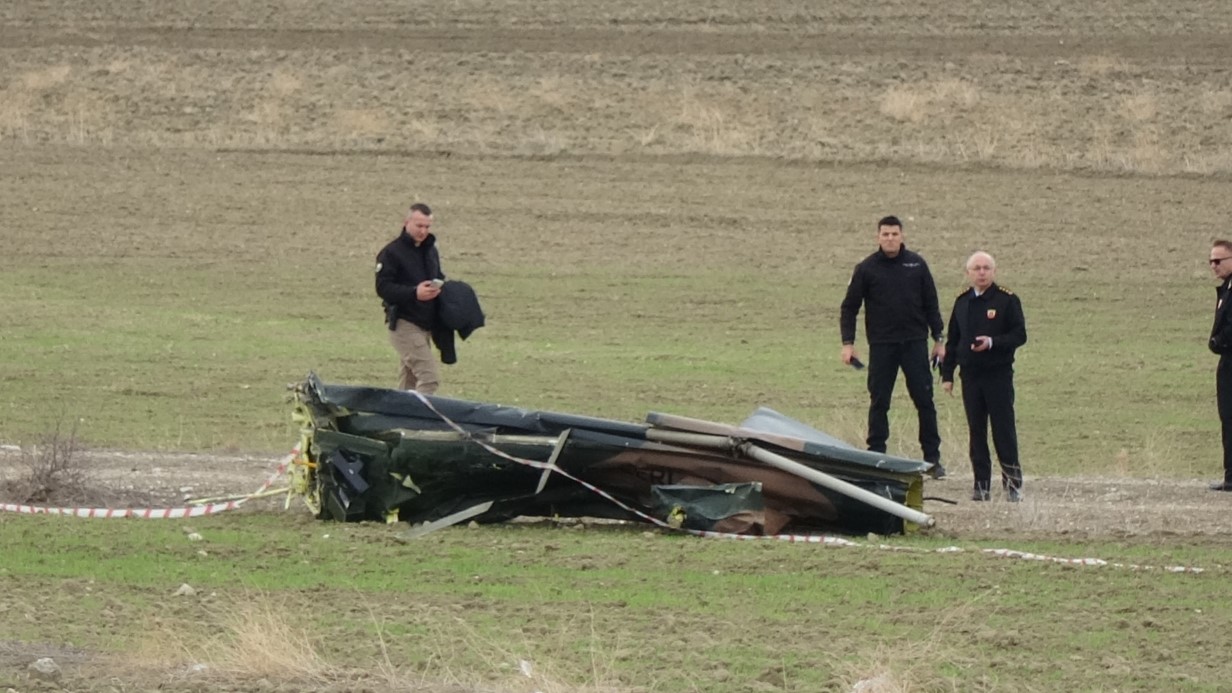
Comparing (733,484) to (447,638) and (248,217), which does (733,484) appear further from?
(248,217)

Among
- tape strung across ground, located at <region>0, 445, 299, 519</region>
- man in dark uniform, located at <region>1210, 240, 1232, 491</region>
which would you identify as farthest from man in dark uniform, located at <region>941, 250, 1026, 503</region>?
tape strung across ground, located at <region>0, 445, 299, 519</region>

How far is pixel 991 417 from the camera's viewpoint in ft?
46.8

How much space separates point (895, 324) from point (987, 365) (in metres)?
0.92

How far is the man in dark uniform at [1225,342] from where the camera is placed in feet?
49.0

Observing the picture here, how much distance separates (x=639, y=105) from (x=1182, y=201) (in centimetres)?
966

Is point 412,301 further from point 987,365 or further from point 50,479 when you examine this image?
point 987,365

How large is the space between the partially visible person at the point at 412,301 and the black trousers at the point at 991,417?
12.2 feet

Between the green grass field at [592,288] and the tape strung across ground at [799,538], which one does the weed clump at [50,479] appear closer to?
the tape strung across ground at [799,538]

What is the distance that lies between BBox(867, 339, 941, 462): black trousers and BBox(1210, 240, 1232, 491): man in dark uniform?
2.02 m

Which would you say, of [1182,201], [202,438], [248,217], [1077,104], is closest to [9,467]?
[202,438]

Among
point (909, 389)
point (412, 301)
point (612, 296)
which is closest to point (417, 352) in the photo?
point (412, 301)

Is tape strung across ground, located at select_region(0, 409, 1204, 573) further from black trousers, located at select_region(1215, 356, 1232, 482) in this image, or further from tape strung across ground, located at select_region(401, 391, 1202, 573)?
black trousers, located at select_region(1215, 356, 1232, 482)

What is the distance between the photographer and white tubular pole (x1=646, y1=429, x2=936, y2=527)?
12.0m

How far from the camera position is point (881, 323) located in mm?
14867
